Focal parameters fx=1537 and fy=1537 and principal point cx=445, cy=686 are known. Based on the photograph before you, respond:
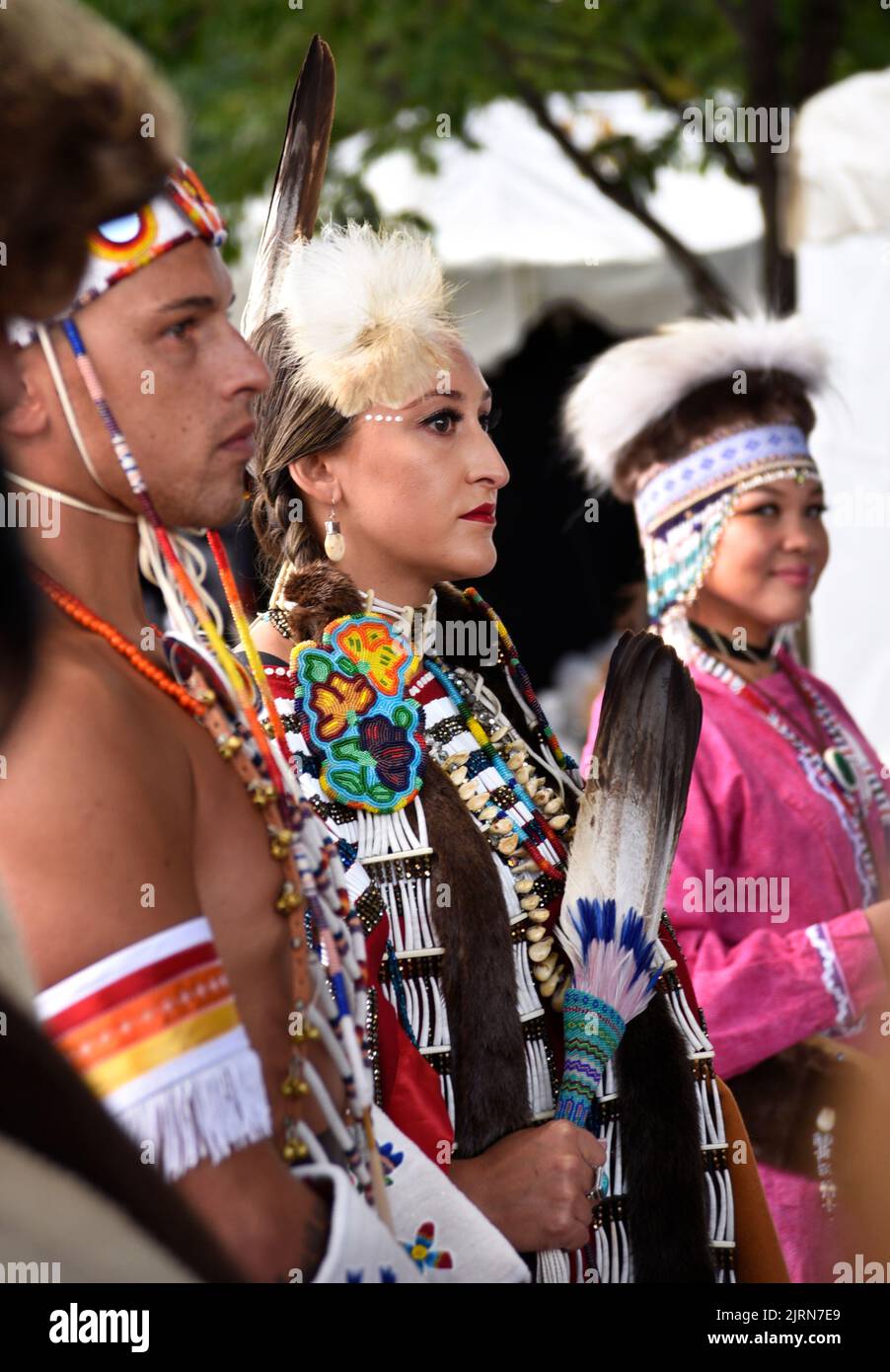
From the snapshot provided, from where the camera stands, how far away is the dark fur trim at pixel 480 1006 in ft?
6.62

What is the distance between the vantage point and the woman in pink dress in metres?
2.79

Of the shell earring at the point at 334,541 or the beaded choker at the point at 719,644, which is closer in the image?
the shell earring at the point at 334,541

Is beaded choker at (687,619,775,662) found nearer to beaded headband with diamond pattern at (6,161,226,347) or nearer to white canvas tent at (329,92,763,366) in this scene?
beaded headband with diamond pattern at (6,161,226,347)


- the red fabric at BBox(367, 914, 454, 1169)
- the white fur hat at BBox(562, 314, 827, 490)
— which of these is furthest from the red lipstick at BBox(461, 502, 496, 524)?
the white fur hat at BBox(562, 314, 827, 490)

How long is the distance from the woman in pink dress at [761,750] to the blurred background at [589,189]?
347 millimetres

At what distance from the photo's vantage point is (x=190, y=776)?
1.42 m

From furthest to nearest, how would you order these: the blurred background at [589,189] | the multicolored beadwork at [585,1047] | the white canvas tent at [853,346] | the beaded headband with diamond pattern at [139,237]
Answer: the blurred background at [589,189] < the white canvas tent at [853,346] < the multicolored beadwork at [585,1047] < the beaded headband with diamond pattern at [139,237]

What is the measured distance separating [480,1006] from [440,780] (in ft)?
1.11

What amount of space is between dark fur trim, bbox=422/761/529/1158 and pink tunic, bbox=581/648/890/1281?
1.85 feet

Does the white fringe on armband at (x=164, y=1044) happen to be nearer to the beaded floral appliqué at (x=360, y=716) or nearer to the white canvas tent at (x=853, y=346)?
the beaded floral appliqué at (x=360, y=716)

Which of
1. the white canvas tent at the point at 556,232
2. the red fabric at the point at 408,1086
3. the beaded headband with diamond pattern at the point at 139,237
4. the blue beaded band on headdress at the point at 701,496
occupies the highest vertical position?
the white canvas tent at the point at 556,232

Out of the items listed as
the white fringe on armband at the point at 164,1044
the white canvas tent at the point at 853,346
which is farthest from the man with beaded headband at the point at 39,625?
the white canvas tent at the point at 853,346

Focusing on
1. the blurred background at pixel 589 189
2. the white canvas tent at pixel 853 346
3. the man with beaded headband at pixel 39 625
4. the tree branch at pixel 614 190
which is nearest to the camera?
the man with beaded headband at pixel 39 625

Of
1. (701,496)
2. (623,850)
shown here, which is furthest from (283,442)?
(701,496)
